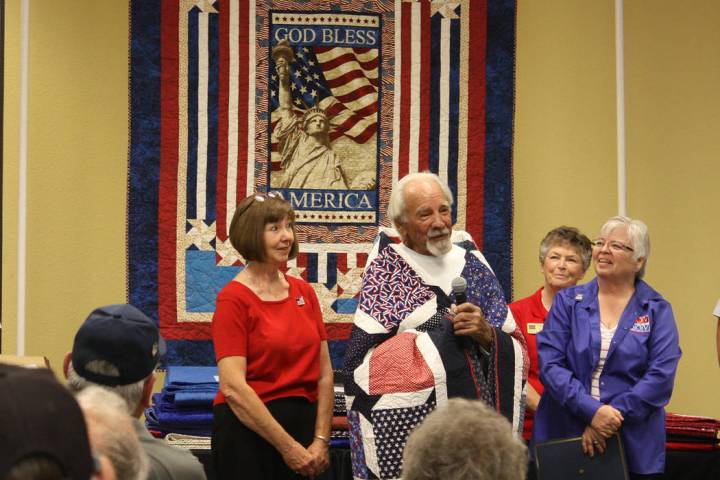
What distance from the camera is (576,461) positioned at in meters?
3.62

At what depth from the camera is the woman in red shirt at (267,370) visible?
332 centimetres

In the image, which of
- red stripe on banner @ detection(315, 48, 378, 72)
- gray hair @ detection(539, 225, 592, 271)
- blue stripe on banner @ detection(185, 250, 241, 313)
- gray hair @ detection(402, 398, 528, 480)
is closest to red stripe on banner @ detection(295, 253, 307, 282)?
blue stripe on banner @ detection(185, 250, 241, 313)

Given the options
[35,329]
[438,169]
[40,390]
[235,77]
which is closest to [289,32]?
[235,77]

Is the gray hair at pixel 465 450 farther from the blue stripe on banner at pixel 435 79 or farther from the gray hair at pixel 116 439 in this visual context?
the blue stripe on banner at pixel 435 79

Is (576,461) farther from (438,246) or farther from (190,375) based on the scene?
(190,375)

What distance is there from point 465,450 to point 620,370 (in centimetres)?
204

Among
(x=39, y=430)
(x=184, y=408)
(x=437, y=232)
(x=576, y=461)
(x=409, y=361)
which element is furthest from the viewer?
(x=184, y=408)

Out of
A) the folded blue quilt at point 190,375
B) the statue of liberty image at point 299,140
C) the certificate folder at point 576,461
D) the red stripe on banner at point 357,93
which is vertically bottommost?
the certificate folder at point 576,461

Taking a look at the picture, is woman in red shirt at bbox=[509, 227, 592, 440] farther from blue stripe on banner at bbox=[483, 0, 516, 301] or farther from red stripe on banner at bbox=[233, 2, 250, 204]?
red stripe on banner at bbox=[233, 2, 250, 204]

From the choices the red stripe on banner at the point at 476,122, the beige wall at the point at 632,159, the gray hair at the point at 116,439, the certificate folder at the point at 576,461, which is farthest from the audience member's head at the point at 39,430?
the beige wall at the point at 632,159

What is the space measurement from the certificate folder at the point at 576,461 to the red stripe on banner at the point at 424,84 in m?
1.62

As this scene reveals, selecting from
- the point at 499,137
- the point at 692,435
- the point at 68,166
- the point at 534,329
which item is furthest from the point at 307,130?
the point at 692,435

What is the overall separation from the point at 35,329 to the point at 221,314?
1580 mm

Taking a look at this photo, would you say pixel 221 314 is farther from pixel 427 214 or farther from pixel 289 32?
pixel 289 32
